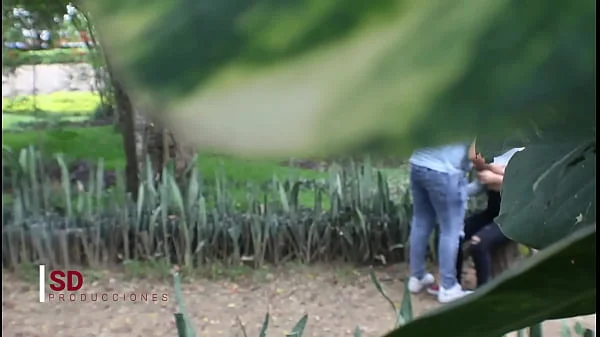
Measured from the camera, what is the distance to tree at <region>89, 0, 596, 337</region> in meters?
0.09

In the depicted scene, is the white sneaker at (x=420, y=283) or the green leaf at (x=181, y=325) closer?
the green leaf at (x=181, y=325)

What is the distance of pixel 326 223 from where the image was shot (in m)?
2.80

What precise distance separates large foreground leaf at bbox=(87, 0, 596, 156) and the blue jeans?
2.23 metres

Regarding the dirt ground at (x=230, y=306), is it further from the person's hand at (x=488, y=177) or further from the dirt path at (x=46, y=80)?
the dirt path at (x=46, y=80)

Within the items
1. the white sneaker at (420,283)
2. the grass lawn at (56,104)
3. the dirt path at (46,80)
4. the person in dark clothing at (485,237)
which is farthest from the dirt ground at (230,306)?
the grass lawn at (56,104)

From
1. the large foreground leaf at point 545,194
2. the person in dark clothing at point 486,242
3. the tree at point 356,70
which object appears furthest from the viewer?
the person in dark clothing at point 486,242

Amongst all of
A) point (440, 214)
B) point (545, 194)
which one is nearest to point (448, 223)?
point (440, 214)

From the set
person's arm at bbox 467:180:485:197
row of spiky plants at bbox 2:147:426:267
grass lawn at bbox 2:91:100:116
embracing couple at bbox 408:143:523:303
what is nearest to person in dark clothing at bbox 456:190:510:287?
embracing couple at bbox 408:143:523:303

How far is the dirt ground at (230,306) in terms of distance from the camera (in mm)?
2398

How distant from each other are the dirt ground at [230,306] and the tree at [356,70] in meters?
2.23

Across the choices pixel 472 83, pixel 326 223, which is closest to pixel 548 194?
pixel 472 83

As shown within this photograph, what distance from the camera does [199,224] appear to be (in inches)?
106

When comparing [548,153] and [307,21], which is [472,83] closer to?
[307,21]

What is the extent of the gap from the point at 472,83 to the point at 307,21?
0.08 ft
